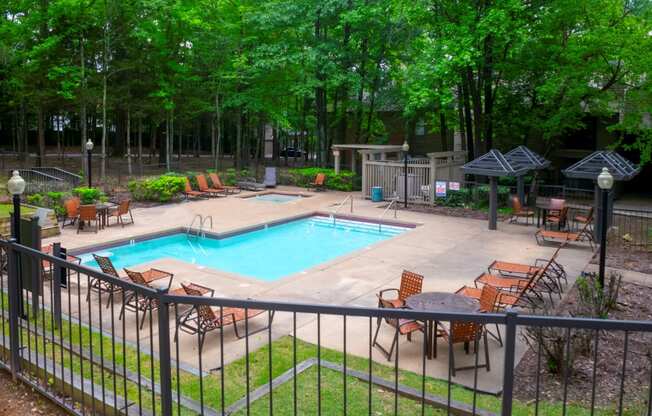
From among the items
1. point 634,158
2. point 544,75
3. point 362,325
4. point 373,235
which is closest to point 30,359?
point 362,325

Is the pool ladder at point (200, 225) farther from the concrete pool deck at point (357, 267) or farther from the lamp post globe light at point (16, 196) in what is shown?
the lamp post globe light at point (16, 196)

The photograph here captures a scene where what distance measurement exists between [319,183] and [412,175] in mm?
5111

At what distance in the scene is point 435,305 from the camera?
6.83 metres

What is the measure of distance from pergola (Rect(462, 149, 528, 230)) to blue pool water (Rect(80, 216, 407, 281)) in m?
2.71

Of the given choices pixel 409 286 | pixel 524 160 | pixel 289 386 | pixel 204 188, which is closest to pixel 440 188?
pixel 524 160

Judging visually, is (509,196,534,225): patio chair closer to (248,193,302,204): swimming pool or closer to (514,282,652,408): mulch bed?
(248,193,302,204): swimming pool

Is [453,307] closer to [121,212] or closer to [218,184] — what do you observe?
[121,212]

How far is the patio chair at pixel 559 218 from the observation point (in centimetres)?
1518

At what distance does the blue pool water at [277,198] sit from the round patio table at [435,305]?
15.2 meters

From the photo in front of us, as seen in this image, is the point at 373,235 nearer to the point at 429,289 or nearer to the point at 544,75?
the point at 429,289

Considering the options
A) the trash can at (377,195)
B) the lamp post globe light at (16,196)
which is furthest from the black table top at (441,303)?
the trash can at (377,195)

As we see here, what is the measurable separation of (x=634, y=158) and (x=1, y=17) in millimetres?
30635

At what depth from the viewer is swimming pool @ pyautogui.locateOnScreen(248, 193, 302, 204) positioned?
22.5m

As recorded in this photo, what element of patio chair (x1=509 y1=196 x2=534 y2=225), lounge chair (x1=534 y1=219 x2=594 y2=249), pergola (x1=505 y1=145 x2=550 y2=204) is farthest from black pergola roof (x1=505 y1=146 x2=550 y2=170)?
lounge chair (x1=534 y1=219 x2=594 y2=249)
